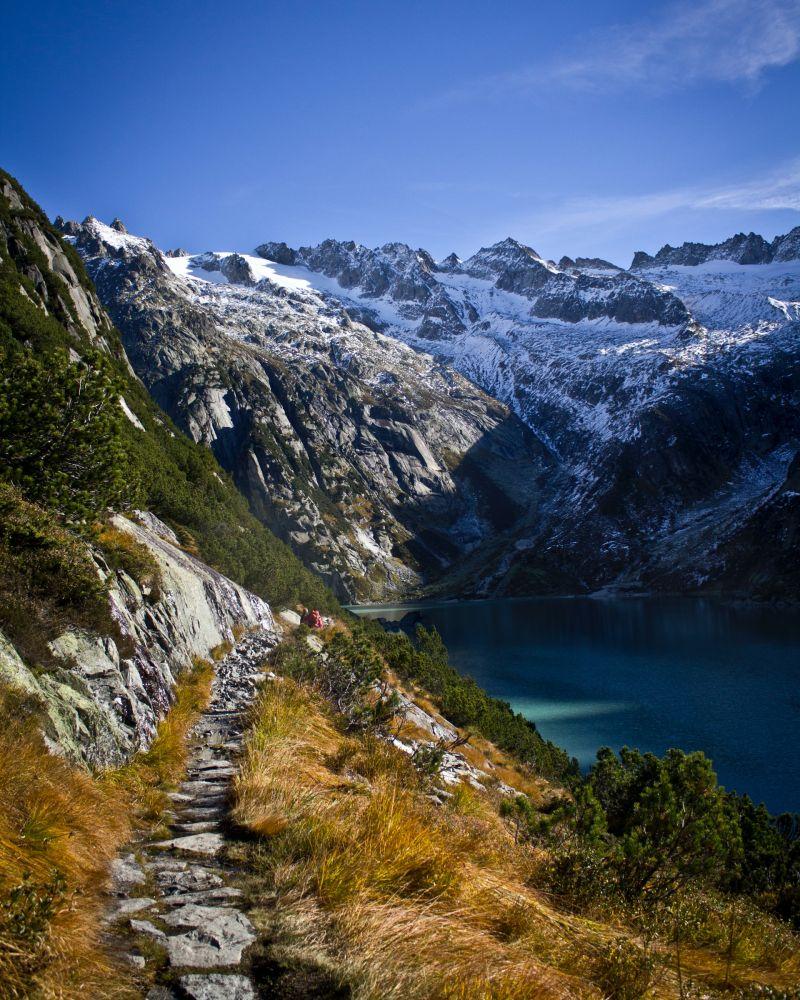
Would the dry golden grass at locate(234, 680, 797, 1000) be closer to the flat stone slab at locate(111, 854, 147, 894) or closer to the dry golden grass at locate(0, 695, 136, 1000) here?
the flat stone slab at locate(111, 854, 147, 894)

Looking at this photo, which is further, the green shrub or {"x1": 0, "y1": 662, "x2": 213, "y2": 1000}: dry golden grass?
the green shrub

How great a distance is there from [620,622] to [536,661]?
48174 mm

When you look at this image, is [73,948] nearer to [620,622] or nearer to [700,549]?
[620,622]

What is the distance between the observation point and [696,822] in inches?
452

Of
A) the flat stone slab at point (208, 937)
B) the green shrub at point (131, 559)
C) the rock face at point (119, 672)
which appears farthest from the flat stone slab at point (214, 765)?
the green shrub at point (131, 559)

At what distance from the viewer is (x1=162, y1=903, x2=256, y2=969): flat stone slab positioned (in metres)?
3.71

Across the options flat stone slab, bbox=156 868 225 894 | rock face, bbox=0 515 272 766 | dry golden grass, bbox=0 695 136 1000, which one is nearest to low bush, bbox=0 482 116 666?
rock face, bbox=0 515 272 766

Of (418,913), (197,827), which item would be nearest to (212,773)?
(197,827)

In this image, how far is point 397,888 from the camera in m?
4.62

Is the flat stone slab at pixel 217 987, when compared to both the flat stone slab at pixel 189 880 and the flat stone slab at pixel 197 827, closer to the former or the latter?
the flat stone slab at pixel 189 880

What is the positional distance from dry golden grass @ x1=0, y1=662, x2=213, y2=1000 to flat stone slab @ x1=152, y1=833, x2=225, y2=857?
1.54 feet

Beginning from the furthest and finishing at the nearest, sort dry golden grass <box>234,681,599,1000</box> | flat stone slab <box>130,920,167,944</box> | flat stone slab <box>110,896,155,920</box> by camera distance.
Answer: flat stone slab <box>110,896,155,920</box>
flat stone slab <box>130,920,167,944</box>
dry golden grass <box>234,681,599,1000</box>

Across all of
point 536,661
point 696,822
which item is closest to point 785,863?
point 696,822

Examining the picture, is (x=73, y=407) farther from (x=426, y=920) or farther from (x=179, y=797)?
(x=426, y=920)
